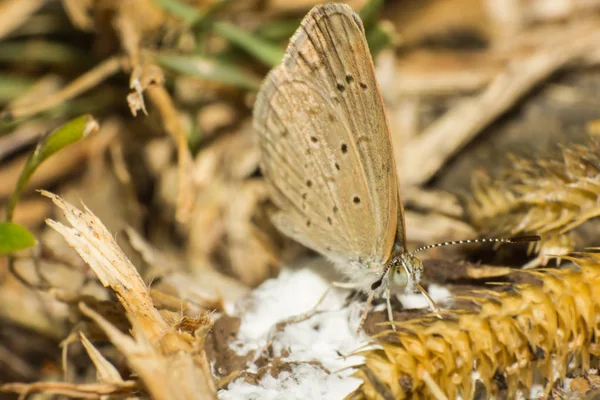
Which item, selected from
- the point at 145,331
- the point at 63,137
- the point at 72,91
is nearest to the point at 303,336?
the point at 145,331

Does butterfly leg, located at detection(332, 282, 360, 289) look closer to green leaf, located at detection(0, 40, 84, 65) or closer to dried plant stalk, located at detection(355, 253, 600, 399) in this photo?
dried plant stalk, located at detection(355, 253, 600, 399)

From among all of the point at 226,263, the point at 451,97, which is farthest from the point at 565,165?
the point at 226,263

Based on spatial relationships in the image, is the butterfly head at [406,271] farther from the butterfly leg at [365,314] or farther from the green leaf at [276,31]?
the green leaf at [276,31]

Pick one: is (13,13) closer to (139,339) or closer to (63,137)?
(63,137)

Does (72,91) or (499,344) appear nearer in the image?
(499,344)

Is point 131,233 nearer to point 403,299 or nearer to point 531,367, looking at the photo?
point 403,299

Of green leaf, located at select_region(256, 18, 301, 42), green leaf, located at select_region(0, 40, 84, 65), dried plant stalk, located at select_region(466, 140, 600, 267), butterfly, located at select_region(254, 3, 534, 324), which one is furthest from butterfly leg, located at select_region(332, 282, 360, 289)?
green leaf, located at select_region(0, 40, 84, 65)
